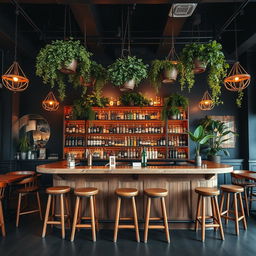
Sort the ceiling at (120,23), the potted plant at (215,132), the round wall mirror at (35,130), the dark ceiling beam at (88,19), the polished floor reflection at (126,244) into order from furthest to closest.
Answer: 1. the round wall mirror at (35,130)
2. the potted plant at (215,132)
3. the ceiling at (120,23)
4. the dark ceiling beam at (88,19)
5. the polished floor reflection at (126,244)

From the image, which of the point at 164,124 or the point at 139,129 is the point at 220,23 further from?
the point at 139,129

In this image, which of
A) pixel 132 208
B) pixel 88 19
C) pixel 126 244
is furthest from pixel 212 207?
pixel 88 19

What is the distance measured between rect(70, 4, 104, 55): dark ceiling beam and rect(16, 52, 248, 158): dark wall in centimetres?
145

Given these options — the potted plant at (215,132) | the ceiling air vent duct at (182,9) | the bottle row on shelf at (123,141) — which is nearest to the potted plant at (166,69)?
the ceiling air vent duct at (182,9)

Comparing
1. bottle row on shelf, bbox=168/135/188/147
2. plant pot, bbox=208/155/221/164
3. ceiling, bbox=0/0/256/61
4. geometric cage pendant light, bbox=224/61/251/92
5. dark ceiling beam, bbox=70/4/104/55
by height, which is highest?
ceiling, bbox=0/0/256/61

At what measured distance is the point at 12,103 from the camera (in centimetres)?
634

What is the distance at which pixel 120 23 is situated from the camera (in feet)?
18.9

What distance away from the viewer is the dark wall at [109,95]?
682 centimetres

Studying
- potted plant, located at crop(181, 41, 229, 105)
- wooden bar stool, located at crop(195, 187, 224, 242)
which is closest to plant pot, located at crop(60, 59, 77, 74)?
potted plant, located at crop(181, 41, 229, 105)

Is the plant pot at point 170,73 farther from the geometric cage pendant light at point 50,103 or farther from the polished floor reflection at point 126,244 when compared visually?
the geometric cage pendant light at point 50,103

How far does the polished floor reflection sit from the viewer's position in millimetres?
2941

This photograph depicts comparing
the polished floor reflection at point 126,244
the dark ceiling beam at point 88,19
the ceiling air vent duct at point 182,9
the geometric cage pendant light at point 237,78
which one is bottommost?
the polished floor reflection at point 126,244

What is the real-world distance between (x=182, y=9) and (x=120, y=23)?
207cm

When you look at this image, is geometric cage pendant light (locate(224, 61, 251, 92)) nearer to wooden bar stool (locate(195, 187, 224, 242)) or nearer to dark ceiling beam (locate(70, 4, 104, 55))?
wooden bar stool (locate(195, 187, 224, 242))
